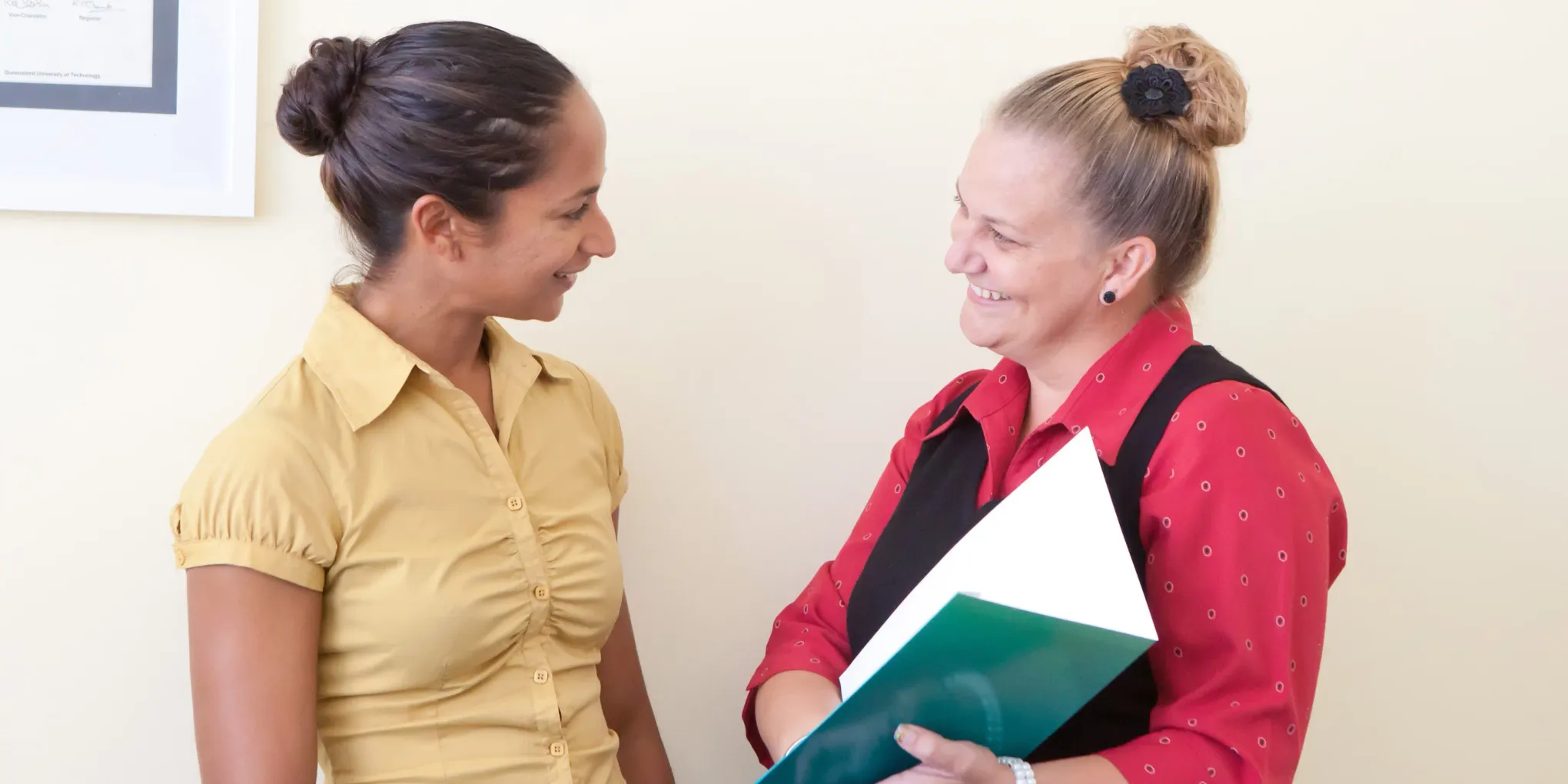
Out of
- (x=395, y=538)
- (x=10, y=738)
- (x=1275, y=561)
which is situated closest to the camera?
(x=1275, y=561)

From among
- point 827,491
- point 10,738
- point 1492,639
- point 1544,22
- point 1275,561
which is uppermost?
point 1544,22

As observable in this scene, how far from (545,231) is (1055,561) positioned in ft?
2.11

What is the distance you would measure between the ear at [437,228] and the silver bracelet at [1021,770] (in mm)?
741

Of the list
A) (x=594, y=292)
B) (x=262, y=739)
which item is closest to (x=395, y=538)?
(x=262, y=739)

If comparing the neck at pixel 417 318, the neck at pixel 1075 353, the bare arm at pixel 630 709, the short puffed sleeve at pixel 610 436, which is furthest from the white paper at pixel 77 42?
the neck at pixel 1075 353

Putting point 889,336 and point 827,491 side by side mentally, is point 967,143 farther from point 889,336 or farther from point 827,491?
point 827,491

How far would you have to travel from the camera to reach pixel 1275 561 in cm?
110

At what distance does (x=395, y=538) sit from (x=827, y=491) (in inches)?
27.9

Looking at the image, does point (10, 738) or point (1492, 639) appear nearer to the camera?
point (10, 738)

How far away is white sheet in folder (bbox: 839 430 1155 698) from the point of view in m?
0.92

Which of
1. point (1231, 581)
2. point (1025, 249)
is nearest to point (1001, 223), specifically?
point (1025, 249)

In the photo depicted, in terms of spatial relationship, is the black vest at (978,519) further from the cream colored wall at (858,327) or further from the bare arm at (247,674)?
the bare arm at (247,674)

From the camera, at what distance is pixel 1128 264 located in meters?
1.26

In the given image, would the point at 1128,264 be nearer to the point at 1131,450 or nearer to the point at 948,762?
the point at 1131,450
